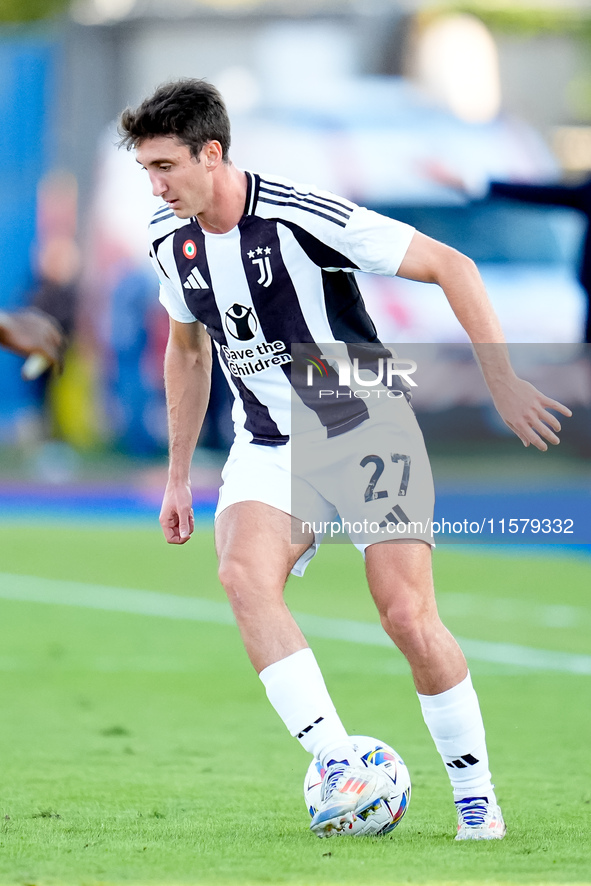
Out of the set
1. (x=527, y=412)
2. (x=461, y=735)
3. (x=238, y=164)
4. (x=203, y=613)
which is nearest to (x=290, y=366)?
(x=527, y=412)

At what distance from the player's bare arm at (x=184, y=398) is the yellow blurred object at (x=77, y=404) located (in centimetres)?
1409

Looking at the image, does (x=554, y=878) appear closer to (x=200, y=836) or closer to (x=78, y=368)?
(x=200, y=836)

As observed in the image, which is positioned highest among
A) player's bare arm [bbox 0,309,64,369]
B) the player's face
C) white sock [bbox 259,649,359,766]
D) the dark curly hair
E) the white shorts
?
the dark curly hair

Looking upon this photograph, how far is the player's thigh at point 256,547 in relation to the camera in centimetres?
453

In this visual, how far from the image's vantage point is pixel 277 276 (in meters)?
4.64

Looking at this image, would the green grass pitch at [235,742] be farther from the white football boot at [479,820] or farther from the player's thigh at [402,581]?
the player's thigh at [402,581]

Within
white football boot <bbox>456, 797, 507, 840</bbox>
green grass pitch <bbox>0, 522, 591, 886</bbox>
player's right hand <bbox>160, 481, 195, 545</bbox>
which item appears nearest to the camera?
green grass pitch <bbox>0, 522, 591, 886</bbox>

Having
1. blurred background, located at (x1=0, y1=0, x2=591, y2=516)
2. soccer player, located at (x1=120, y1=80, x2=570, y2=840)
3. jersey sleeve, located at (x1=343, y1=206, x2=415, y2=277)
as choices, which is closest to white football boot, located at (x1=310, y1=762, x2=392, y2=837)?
soccer player, located at (x1=120, y1=80, x2=570, y2=840)

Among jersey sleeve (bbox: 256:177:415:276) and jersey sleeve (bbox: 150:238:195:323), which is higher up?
jersey sleeve (bbox: 256:177:415:276)

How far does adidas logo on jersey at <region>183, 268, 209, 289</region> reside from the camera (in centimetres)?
473

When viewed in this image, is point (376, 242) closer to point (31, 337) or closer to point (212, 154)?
point (212, 154)

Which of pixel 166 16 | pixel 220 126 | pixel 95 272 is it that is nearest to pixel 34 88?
pixel 166 16

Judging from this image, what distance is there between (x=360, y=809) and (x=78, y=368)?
1582cm

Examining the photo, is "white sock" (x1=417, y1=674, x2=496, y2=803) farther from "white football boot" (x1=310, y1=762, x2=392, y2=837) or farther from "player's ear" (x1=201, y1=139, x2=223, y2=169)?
"player's ear" (x1=201, y1=139, x2=223, y2=169)
